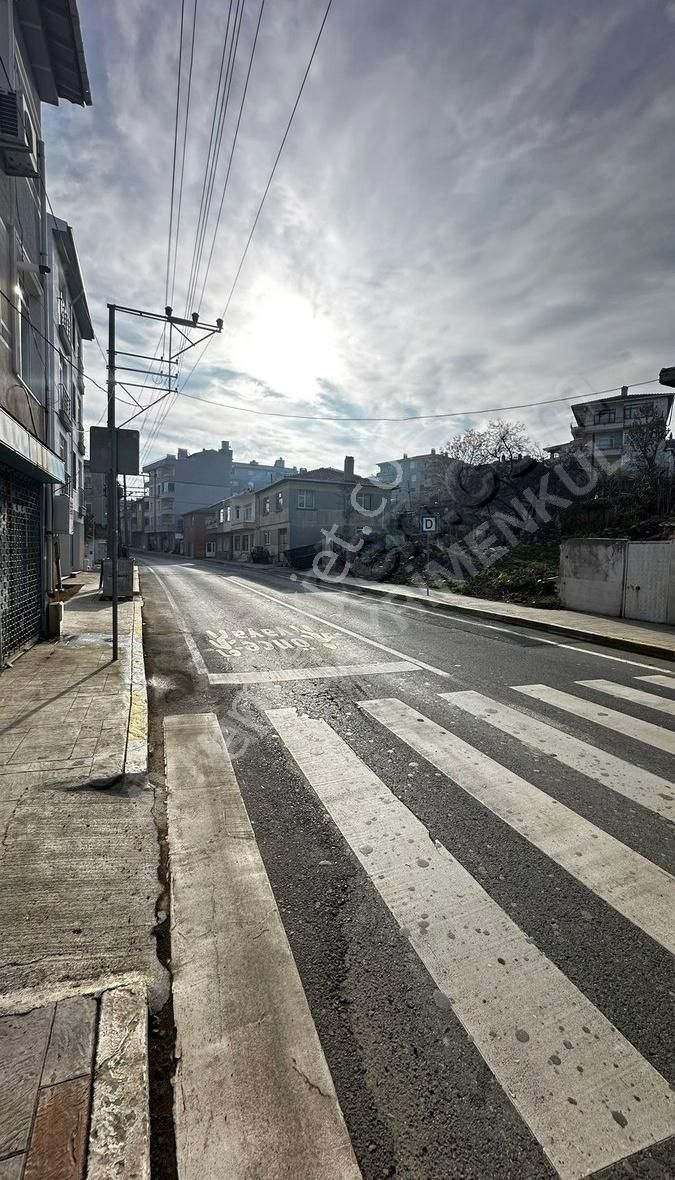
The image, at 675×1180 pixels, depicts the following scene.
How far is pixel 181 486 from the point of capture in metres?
71.2

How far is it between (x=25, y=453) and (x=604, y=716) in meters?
7.94

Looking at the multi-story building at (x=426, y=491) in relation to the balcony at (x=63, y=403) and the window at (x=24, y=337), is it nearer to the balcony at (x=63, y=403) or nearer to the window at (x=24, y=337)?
the balcony at (x=63, y=403)

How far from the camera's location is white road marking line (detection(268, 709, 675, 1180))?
1.71m

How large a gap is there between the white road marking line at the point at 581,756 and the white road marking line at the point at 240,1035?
2.83 meters

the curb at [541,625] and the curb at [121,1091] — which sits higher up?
the curb at [541,625]

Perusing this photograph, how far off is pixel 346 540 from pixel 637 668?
24610 mm

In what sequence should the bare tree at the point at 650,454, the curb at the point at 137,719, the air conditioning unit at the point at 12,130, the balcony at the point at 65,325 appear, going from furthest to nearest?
the balcony at the point at 65,325
the bare tree at the point at 650,454
the air conditioning unit at the point at 12,130
the curb at the point at 137,719

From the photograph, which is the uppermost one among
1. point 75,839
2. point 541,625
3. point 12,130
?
point 12,130

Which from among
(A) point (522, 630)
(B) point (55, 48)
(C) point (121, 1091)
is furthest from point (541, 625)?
(B) point (55, 48)

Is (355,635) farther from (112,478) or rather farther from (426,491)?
(426,491)

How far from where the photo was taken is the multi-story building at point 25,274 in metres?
7.30

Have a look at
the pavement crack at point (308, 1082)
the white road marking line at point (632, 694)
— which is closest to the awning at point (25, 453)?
the pavement crack at point (308, 1082)

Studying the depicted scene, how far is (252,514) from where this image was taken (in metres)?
46.1

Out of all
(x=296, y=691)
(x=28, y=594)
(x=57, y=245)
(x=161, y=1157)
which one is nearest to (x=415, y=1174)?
(x=161, y=1157)
